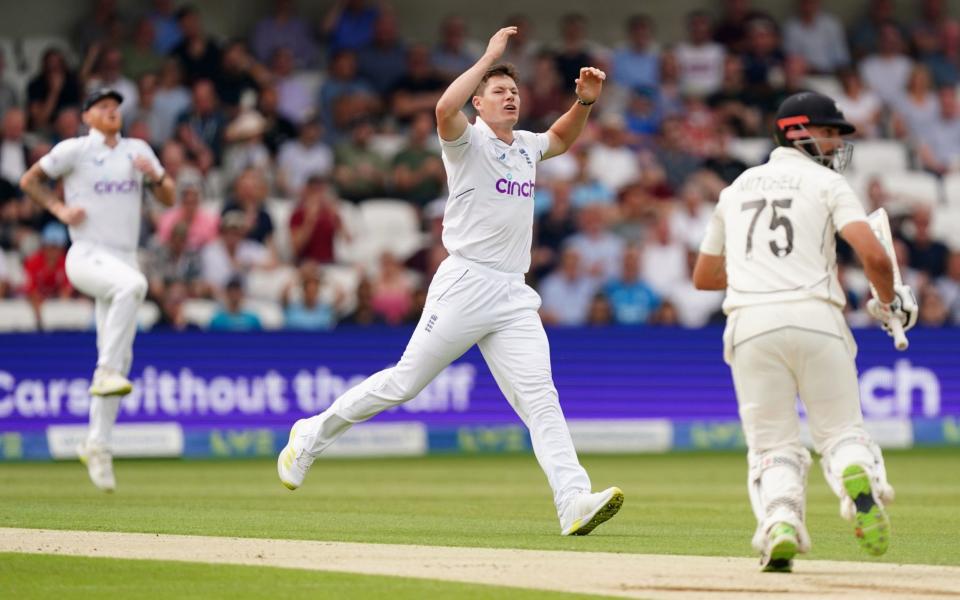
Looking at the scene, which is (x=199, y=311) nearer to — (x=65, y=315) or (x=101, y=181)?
(x=65, y=315)

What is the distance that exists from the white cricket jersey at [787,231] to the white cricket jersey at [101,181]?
545cm

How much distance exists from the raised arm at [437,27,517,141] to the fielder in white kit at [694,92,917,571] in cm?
164

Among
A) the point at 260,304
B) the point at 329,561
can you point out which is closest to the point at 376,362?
the point at 260,304

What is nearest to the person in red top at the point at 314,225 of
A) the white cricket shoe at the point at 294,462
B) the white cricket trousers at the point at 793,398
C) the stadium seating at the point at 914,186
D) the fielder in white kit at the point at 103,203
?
the fielder in white kit at the point at 103,203

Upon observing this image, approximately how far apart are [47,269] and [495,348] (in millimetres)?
8275

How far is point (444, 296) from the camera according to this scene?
838 cm

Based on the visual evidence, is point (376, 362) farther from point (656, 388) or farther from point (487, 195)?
point (487, 195)

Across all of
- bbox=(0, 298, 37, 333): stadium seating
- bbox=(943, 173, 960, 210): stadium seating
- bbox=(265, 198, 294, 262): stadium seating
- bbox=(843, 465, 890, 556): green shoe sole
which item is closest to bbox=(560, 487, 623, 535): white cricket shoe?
bbox=(843, 465, 890, 556): green shoe sole

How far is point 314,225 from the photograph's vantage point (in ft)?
56.5

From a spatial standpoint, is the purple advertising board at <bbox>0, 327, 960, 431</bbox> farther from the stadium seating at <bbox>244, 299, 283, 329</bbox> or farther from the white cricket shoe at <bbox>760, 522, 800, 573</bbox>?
the white cricket shoe at <bbox>760, 522, 800, 573</bbox>

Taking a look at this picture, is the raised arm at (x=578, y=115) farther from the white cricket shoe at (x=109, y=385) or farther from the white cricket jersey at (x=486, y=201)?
the white cricket shoe at (x=109, y=385)

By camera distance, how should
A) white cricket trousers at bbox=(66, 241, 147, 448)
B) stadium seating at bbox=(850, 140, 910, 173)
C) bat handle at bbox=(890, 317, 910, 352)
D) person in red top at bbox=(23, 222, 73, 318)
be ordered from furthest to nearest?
stadium seating at bbox=(850, 140, 910, 173), person in red top at bbox=(23, 222, 73, 318), white cricket trousers at bbox=(66, 241, 147, 448), bat handle at bbox=(890, 317, 910, 352)

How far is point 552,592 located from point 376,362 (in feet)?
32.7

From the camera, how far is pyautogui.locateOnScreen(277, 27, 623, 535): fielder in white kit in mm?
8227
